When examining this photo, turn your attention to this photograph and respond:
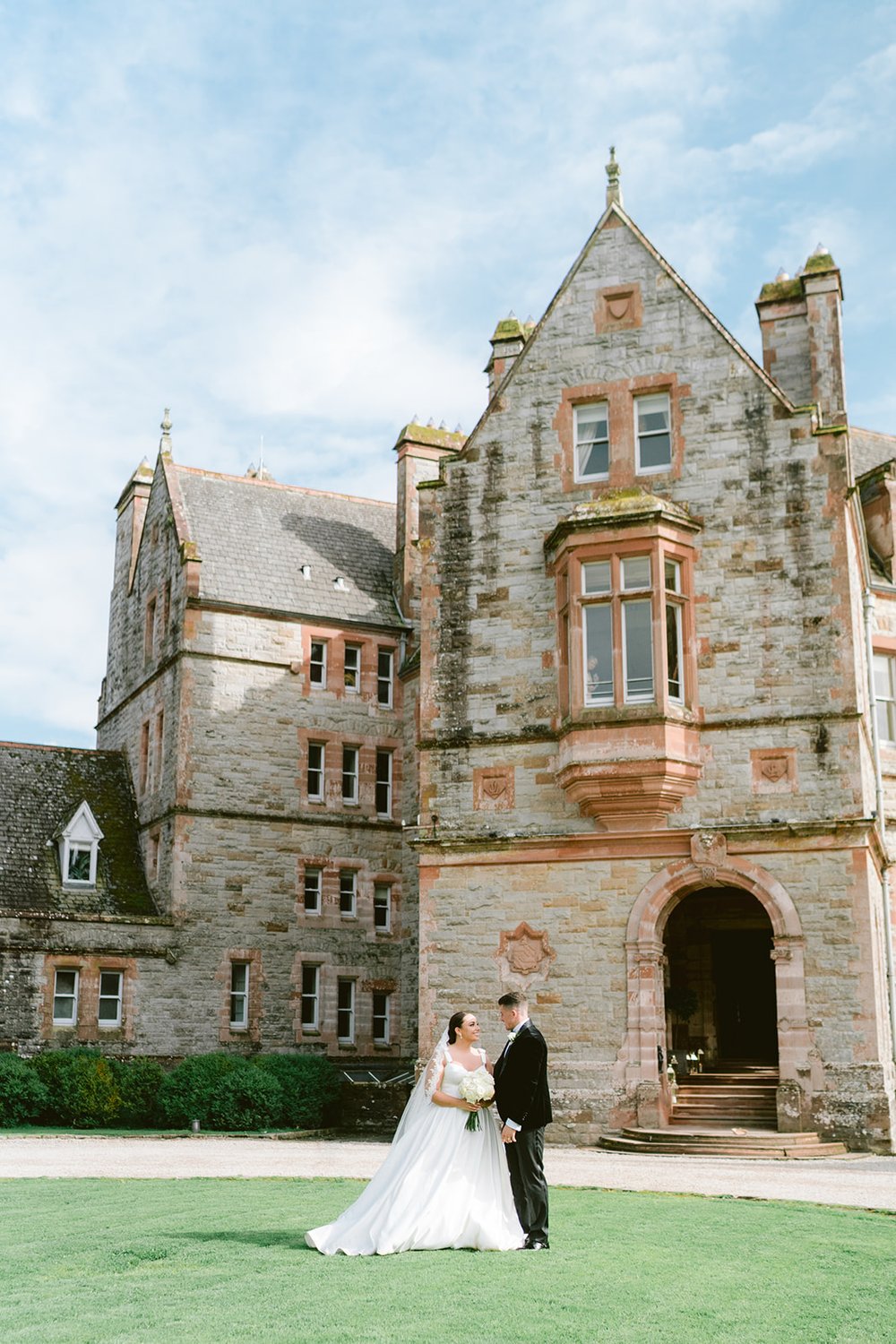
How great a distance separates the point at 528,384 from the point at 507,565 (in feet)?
10.8

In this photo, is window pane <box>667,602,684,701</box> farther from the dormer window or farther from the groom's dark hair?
the dormer window

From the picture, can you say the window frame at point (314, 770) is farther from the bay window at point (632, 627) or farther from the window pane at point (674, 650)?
the window pane at point (674, 650)

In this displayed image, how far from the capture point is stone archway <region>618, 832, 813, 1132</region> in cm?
2142

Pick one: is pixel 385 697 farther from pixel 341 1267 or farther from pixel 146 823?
pixel 341 1267

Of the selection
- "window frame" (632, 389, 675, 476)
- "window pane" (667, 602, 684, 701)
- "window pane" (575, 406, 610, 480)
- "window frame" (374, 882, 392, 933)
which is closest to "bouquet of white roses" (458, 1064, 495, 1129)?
"window pane" (667, 602, 684, 701)

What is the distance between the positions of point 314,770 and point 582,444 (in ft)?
44.8

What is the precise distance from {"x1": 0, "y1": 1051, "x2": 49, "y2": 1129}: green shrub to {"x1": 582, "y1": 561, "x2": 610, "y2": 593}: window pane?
46.7ft

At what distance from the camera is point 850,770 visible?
72.9 feet

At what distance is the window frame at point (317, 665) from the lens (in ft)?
118

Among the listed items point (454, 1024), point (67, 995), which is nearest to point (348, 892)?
point (67, 995)

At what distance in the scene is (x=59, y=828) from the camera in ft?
114

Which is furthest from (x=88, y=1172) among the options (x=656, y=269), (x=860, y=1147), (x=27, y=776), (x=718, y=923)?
(x=27, y=776)

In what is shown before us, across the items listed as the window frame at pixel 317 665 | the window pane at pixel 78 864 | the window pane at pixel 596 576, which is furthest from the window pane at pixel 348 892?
the window pane at pixel 596 576

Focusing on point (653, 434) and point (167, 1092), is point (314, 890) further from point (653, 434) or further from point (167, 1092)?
point (653, 434)
